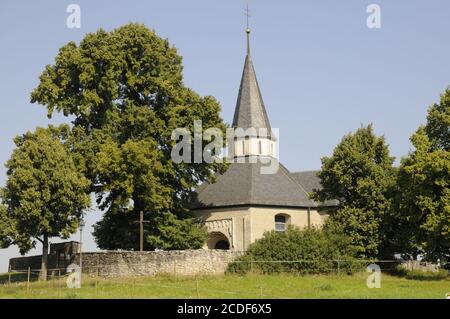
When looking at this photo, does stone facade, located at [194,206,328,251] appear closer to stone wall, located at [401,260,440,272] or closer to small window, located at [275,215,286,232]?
small window, located at [275,215,286,232]

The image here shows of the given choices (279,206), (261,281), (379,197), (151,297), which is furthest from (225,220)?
(151,297)

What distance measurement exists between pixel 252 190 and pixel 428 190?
14.6 meters

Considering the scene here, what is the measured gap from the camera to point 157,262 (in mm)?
39656

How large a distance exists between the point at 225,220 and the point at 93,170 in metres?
11.9

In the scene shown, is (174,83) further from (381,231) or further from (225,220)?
(381,231)

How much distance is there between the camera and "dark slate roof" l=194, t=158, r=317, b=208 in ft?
169

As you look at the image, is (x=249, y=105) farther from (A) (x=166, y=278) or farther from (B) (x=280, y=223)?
(A) (x=166, y=278)

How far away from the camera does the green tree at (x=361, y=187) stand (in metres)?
44.7

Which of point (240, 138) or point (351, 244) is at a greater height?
point (240, 138)

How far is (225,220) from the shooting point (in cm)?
5091
